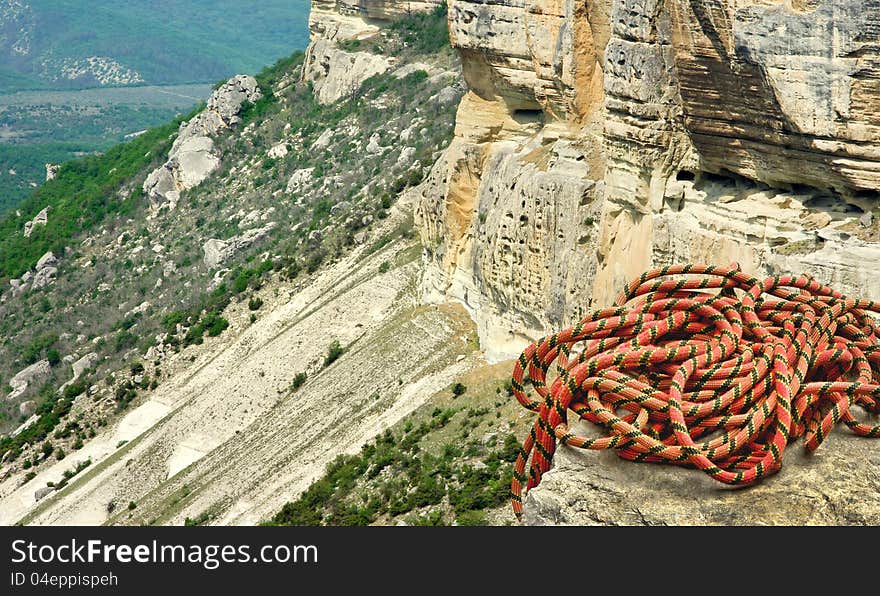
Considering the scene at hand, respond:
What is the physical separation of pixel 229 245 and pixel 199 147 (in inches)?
645

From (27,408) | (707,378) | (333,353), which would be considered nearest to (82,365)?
(27,408)

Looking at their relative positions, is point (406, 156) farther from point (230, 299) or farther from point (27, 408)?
point (27, 408)

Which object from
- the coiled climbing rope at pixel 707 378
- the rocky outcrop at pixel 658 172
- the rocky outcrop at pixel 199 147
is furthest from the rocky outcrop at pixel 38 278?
the coiled climbing rope at pixel 707 378

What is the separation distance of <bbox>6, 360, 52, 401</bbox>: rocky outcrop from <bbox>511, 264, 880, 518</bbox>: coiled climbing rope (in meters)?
52.9

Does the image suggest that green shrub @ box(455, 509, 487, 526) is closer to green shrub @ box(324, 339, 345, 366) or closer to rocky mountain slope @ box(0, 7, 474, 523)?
rocky mountain slope @ box(0, 7, 474, 523)

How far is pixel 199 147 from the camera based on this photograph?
83.6 m

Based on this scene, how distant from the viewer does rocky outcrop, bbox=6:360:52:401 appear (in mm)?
62844

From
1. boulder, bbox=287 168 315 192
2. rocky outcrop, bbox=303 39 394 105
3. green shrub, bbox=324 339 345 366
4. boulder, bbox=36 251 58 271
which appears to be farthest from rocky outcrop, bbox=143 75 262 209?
green shrub, bbox=324 339 345 366

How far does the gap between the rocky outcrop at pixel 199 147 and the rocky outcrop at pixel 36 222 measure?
413 inches

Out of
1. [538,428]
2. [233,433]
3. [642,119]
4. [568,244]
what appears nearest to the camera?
[538,428]

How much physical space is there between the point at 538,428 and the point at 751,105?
13.0 metres

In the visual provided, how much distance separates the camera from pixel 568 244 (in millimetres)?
31047

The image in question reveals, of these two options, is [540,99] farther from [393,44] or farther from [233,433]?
[393,44]

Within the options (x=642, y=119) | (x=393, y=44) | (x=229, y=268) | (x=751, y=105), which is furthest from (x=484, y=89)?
(x=393, y=44)
